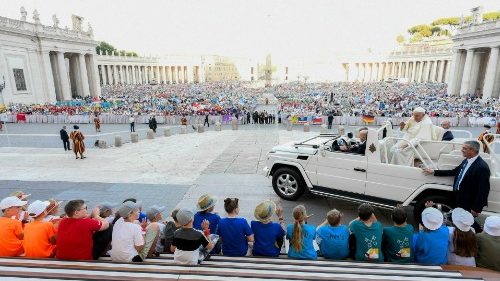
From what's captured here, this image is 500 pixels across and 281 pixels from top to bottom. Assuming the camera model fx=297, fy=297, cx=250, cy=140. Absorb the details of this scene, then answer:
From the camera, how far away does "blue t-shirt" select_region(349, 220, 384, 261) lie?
12.9 feet

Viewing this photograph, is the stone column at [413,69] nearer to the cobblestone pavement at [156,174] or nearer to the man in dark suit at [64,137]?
the cobblestone pavement at [156,174]

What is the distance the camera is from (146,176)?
10148 mm

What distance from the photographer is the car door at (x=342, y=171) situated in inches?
250

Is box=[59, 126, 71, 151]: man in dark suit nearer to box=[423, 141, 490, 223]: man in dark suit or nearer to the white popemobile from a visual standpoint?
the white popemobile

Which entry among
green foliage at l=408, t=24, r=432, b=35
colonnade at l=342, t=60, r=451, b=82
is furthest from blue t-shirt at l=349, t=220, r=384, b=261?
green foliage at l=408, t=24, r=432, b=35

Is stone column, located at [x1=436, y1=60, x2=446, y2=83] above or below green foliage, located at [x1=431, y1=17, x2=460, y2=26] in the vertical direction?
below

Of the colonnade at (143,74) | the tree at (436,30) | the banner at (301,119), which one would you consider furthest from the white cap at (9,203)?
the tree at (436,30)

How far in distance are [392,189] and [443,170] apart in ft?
3.17

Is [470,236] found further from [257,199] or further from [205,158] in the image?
[205,158]

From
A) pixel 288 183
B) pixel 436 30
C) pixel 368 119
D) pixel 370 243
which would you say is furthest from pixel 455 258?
pixel 436 30

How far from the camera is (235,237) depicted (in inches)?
160

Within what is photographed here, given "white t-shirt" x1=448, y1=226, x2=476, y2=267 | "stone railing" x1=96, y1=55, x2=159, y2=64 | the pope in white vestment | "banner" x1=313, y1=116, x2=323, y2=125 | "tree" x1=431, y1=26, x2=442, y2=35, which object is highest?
"tree" x1=431, y1=26, x2=442, y2=35

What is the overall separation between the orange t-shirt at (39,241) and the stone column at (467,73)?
50.5 meters

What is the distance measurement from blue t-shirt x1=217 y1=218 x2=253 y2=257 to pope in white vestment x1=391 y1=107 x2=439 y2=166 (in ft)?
12.7
